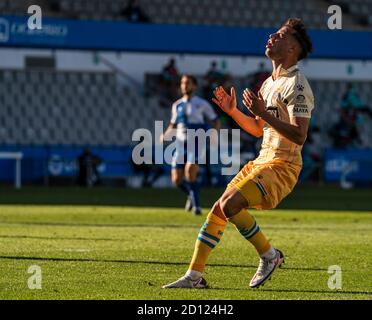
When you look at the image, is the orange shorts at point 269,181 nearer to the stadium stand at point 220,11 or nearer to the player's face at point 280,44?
the player's face at point 280,44

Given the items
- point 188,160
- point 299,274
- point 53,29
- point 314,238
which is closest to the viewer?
point 299,274

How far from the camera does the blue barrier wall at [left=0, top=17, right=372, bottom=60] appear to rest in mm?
31609

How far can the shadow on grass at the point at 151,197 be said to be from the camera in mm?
23922

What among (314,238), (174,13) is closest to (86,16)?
(174,13)

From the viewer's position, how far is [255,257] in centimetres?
1252

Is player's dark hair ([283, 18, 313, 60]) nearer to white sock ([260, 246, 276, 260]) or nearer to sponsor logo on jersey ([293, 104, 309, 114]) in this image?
sponsor logo on jersey ([293, 104, 309, 114])

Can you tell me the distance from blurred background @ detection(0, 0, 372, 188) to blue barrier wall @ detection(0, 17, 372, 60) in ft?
0.10

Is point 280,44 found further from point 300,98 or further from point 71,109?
point 71,109

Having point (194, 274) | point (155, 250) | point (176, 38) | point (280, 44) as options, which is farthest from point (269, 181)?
point (176, 38)

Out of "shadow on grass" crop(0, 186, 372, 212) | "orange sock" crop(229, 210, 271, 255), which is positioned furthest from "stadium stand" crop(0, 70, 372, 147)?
"orange sock" crop(229, 210, 271, 255)

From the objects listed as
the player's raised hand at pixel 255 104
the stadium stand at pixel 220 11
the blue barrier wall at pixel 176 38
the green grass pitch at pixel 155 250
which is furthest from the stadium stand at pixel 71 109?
the player's raised hand at pixel 255 104

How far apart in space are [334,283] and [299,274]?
0.87m
